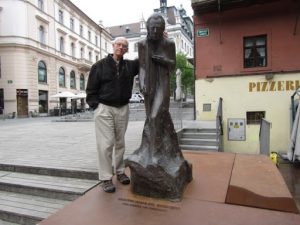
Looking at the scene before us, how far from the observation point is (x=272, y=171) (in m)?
4.11

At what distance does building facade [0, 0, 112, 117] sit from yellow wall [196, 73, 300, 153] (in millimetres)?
17819

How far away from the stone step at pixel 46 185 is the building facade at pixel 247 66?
7596 mm

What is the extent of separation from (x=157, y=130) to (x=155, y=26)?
118cm

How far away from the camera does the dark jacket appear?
3.35 meters

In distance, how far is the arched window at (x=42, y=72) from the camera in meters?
26.5

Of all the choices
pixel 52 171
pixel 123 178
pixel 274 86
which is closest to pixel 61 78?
pixel 274 86

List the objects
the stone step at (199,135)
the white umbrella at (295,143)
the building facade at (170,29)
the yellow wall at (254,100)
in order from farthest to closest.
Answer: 1. the building facade at (170,29)
2. the yellow wall at (254,100)
3. the stone step at (199,135)
4. the white umbrella at (295,143)

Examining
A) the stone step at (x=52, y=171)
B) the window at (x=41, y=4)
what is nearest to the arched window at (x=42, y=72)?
the window at (x=41, y=4)

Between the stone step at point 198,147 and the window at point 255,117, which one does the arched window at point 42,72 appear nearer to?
the window at point 255,117

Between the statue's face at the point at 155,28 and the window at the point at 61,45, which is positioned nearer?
the statue's face at the point at 155,28

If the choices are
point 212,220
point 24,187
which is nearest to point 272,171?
point 212,220

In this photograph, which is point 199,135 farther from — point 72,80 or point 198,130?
point 72,80

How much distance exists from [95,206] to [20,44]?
24195mm

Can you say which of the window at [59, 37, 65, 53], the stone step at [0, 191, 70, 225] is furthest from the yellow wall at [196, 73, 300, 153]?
the window at [59, 37, 65, 53]
